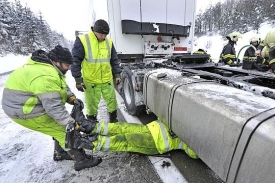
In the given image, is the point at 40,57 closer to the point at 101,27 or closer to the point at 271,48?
the point at 101,27

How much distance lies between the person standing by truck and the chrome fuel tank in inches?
51.2

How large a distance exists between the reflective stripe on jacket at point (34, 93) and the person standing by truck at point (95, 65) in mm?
927

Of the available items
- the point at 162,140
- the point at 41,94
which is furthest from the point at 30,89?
the point at 162,140

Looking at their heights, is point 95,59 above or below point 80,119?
above

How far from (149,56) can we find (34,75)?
12.4 feet

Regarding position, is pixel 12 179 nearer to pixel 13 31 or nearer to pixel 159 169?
pixel 159 169

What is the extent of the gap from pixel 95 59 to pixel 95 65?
100 mm

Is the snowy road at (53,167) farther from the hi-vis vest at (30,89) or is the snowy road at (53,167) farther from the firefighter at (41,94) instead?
the hi-vis vest at (30,89)

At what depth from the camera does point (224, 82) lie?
2023mm

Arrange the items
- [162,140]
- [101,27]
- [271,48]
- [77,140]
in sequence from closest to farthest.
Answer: [77,140]
[162,140]
[101,27]
[271,48]

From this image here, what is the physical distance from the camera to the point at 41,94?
5.66 ft

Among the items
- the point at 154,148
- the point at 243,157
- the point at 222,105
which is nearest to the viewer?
the point at 243,157

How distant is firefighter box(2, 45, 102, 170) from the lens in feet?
5.76

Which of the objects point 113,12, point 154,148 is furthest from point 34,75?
point 113,12
